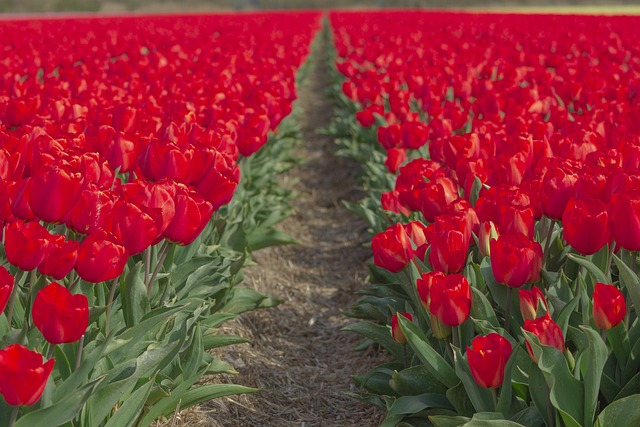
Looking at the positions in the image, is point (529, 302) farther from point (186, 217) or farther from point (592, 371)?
point (186, 217)

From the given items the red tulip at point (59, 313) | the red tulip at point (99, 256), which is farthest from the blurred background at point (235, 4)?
the red tulip at point (59, 313)

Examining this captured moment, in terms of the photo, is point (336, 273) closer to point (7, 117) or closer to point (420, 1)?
point (7, 117)

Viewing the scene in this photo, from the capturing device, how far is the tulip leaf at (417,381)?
2551mm

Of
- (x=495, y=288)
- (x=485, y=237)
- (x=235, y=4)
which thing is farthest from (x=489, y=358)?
(x=235, y=4)

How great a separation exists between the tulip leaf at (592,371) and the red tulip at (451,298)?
0.32 meters

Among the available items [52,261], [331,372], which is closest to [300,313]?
[331,372]

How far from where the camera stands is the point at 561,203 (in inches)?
94.1

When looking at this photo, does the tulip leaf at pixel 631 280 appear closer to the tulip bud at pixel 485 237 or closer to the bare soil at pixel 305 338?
the tulip bud at pixel 485 237

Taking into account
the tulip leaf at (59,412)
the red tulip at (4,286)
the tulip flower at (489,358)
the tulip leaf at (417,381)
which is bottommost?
the tulip leaf at (417,381)

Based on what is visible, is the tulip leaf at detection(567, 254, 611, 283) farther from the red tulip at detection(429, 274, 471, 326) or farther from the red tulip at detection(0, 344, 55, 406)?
the red tulip at detection(0, 344, 55, 406)

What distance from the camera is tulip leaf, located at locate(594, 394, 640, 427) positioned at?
6.68 ft

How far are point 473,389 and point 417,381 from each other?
0.38 meters

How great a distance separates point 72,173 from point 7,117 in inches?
94.1

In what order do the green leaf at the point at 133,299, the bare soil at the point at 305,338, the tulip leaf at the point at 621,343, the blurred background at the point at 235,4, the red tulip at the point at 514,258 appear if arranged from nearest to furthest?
the red tulip at the point at 514,258 < the tulip leaf at the point at 621,343 < the green leaf at the point at 133,299 < the bare soil at the point at 305,338 < the blurred background at the point at 235,4
